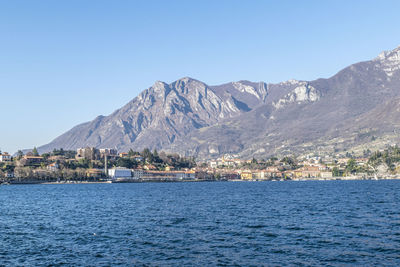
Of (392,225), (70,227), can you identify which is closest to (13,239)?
(70,227)

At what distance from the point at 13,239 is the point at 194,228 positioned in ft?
70.2

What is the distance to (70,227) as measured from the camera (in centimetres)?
6050

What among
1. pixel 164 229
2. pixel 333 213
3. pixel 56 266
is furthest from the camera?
pixel 333 213

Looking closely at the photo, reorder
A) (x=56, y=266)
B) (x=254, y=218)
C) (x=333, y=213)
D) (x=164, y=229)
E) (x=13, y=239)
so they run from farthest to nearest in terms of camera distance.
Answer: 1. (x=333, y=213)
2. (x=254, y=218)
3. (x=164, y=229)
4. (x=13, y=239)
5. (x=56, y=266)

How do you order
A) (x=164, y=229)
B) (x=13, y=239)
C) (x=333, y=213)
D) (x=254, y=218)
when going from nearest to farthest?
(x=13, y=239), (x=164, y=229), (x=254, y=218), (x=333, y=213)

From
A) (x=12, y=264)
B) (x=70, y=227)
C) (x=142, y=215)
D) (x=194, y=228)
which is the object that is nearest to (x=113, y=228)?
(x=70, y=227)

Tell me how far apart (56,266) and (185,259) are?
1092cm

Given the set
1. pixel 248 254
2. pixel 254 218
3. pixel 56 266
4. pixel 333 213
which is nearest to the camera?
pixel 56 266

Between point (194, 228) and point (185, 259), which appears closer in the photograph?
point (185, 259)

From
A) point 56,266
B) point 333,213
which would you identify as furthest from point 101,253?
point 333,213

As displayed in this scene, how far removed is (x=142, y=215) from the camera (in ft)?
244

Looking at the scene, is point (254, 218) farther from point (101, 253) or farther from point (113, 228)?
point (101, 253)

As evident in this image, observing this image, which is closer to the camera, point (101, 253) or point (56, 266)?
point (56, 266)

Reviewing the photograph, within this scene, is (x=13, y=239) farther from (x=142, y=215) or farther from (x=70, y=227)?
(x=142, y=215)
